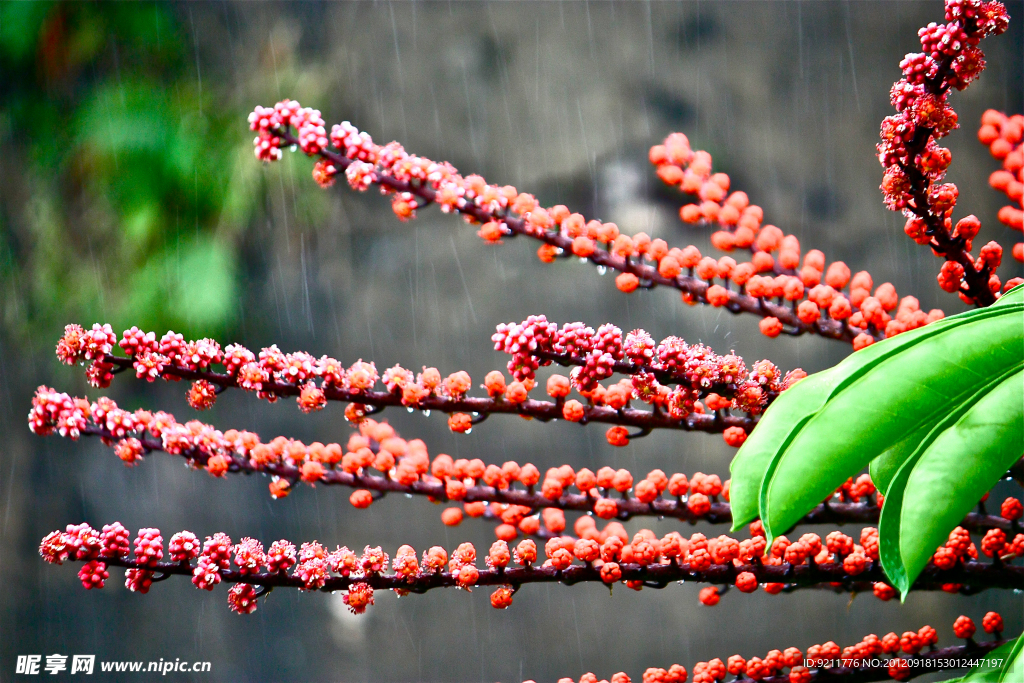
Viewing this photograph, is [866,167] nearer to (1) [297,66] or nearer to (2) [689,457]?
(2) [689,457]

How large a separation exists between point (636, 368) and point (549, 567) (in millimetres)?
139

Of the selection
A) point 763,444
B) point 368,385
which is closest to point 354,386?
point 368,385

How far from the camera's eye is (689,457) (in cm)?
105

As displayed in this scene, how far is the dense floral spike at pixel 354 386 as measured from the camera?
0.42 metres

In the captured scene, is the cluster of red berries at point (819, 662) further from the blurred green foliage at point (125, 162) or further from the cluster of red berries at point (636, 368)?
the blurred green foliage at point (125, 162)

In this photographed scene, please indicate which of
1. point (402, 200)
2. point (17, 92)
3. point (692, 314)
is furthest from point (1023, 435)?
point (17, 92)

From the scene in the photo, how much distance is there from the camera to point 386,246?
1134mm

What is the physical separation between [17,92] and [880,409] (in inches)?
48.0

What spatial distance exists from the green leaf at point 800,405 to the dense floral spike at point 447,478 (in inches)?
8.0

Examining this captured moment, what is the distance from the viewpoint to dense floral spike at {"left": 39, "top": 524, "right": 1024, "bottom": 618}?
0.43 meters

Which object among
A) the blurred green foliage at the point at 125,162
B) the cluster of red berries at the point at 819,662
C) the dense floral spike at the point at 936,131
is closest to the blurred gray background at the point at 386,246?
the blurred green foliage at the point at 125,162

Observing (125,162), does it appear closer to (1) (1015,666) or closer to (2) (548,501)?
(2) (548,501)

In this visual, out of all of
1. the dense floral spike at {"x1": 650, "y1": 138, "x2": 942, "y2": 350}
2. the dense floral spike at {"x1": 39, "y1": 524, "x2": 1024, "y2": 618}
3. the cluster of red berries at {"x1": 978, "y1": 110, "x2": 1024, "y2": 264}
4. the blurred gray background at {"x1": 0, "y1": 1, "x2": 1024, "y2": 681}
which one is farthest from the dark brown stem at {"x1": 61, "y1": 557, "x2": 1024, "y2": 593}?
the blurred gray background at {"x1": 0, "y1": 1, "x2": 1024, "y2": 681}

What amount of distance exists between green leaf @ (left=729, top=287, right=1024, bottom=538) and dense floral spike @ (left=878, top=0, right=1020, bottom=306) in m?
0.09
